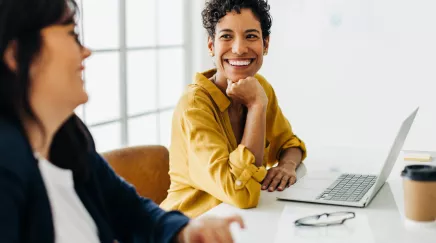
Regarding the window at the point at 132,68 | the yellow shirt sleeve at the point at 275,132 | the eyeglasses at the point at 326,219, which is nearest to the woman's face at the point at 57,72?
the eyeglasses at the point at 326,219

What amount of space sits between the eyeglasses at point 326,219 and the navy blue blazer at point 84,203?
15.1 inches

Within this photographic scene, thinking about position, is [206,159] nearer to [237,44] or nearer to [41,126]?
[237,44]

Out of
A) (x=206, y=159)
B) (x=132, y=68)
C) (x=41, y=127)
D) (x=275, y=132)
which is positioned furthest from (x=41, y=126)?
(x=132, y=68)

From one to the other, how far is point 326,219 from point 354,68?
7.62ft

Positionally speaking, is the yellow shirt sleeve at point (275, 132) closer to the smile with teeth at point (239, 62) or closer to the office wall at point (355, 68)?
the smile with teeth at point (239, 62)

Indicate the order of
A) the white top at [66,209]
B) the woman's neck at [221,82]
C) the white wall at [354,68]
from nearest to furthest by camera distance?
the white top at [66,209] < the woman's neck at [221,82] < the white wall at [354,68]

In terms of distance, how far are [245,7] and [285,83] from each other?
1.79 m

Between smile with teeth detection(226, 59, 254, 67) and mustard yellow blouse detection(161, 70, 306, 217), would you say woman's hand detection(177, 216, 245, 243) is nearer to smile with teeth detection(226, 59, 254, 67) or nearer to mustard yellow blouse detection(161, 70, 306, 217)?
mustard yellow blouse detection(161, 70, 306, 217)

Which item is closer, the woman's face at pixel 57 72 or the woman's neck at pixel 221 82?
the woman's face at pixel 57 72

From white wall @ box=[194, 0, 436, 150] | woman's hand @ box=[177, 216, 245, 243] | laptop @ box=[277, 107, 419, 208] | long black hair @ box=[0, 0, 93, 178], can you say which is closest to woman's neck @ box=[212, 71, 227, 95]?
laptop @ box=[277, 107, 419, 208]

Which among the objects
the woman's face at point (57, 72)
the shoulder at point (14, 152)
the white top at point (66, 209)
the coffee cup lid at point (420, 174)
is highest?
the woman's face at point (57, 72)

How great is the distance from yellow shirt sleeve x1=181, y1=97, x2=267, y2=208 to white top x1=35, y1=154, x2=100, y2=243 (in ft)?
2.12

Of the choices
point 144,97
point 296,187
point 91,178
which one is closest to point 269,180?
point 296,187

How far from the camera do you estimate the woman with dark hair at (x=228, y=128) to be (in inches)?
71.4
